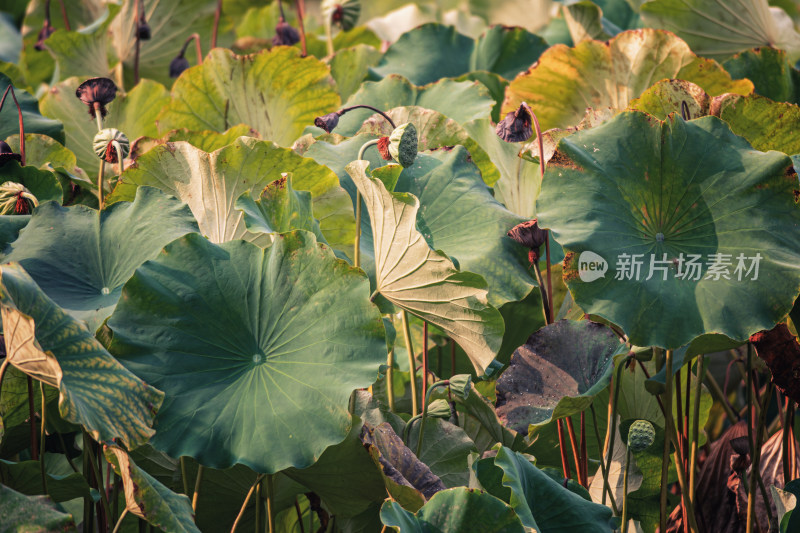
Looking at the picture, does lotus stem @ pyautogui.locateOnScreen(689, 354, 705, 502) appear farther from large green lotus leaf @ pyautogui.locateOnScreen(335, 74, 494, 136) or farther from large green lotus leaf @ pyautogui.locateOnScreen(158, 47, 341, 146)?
large green lotus leaf @ pyautogui.locateOnScreen(158, 47, 341, 146)

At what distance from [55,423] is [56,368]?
0.45 meters

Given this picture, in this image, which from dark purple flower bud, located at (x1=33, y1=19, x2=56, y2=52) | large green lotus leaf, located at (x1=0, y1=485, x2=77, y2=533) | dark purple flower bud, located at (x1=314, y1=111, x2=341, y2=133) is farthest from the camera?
dark purple flower bud, located at (x1=33, y1=19, x2=56, y2=52)

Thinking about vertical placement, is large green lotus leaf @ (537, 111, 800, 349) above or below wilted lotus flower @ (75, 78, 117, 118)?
below

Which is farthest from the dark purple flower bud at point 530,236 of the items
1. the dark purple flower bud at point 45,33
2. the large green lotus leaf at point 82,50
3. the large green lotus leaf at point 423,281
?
the dark purple flower bud at point 45,33

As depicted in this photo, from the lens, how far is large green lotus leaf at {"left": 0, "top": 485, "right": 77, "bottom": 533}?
736mm

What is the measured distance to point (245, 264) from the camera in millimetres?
974

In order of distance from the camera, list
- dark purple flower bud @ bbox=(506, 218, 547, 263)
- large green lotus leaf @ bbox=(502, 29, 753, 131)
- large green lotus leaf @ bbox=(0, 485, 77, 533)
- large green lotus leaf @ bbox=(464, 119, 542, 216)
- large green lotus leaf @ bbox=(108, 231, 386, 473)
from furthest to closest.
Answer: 1. large green lotus leaf @ bbox=(502, 29, 753, 131)
2. large green lotus leaf @ bbox=(464, 119, 542, 216)
3. dark purple flower bud @ bbox=(506, 218, 547, 263)
4. large green lotus leaf @ bbox=(108, 231, 386, 473)
5. large green lotus leaf @ bbox=(0, 485, 77, 533)

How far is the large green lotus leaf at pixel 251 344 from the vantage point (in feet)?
2.84

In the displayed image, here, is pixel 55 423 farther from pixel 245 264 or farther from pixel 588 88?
pixel 588 88

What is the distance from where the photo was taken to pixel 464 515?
805 millimetres

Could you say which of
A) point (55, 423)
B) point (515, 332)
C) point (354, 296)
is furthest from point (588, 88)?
point (55, 423)

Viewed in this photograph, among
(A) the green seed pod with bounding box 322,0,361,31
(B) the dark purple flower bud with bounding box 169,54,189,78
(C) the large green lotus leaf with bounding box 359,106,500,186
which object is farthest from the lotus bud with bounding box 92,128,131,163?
(A) the green seed pod with bounding box 322,0,361,31

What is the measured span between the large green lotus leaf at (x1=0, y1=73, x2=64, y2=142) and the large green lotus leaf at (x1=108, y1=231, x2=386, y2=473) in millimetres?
670

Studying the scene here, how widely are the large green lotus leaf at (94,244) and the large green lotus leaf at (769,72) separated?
1171 mm
